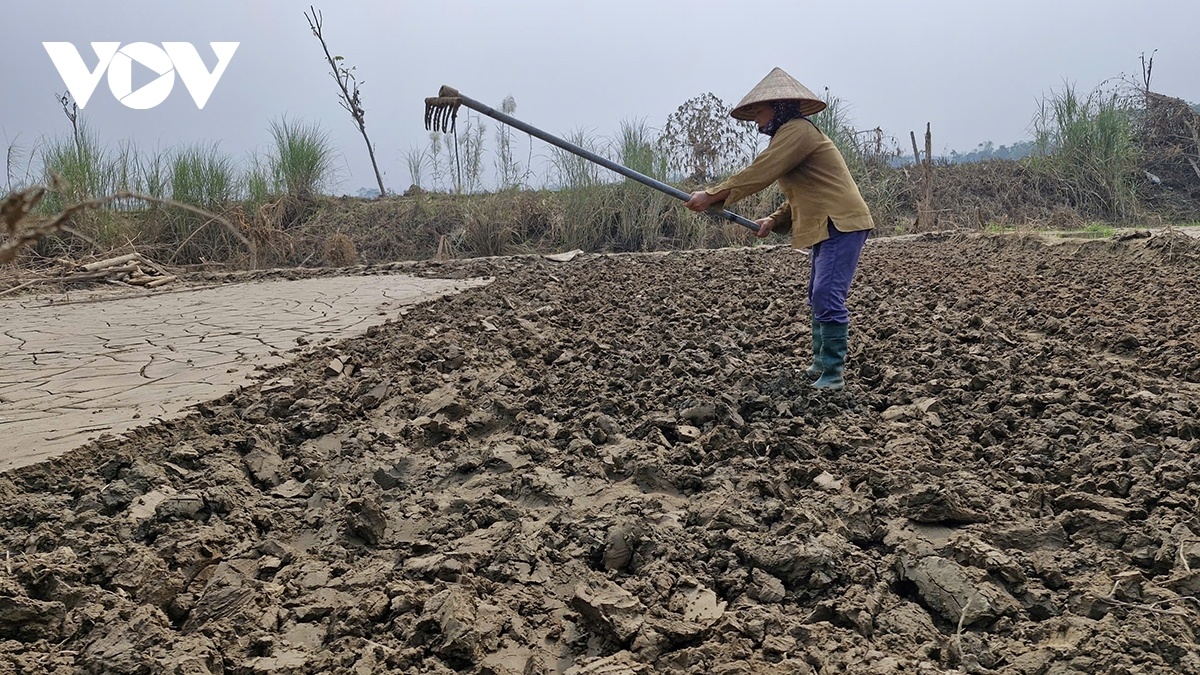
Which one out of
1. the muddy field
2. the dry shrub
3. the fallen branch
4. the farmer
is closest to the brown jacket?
the farmer

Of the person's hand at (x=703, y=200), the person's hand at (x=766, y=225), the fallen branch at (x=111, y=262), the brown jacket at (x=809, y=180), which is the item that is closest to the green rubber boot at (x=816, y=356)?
the brown jacket at (x=809, y=180)

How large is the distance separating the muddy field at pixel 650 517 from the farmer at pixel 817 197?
289 mm

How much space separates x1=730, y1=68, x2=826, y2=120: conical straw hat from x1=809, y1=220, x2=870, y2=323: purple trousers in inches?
21.9

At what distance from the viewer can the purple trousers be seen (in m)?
3.50

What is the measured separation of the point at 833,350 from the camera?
3.51 meters

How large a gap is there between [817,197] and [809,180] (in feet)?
0.29

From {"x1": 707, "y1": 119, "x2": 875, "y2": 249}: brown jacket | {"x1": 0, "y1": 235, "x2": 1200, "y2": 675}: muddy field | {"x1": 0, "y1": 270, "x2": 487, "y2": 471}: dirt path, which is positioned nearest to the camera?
{"x1": 0, "y1": 235, "x2": 1200, "y2": 675}: muddy field

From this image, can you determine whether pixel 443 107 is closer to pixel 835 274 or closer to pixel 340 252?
pixel 835 274

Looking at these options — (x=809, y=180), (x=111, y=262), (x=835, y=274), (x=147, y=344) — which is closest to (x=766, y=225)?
(x=809, y=180)

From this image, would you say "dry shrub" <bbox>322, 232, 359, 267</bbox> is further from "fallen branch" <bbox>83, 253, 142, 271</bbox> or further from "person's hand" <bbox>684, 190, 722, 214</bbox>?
"person's hand" <bbox>684, 190, 722, 214</bbox>

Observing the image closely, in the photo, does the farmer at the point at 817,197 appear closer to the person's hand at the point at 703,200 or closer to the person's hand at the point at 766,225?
the person's hand at the point at 703,200

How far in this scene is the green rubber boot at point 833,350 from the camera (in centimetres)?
350

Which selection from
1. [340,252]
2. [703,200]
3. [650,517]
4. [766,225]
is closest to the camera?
[650,517]

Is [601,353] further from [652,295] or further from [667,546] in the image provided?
[667,546]
